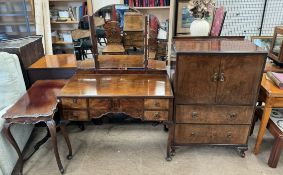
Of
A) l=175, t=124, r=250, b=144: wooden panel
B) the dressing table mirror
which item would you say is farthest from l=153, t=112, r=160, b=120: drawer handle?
the dressing table mirror

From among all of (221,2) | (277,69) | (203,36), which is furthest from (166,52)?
(221,2)

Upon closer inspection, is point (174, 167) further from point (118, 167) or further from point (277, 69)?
point (277, 69)

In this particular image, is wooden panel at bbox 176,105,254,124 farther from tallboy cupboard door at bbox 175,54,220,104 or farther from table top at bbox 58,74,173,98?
table top at bbox 58,74,173,98

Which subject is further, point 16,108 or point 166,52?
point 166,52

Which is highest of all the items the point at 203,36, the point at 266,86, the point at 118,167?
the point at 203,36

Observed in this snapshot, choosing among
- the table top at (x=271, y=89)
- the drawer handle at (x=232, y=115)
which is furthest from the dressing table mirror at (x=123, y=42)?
the table top at (x=271, y=89)

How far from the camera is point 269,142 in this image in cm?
222

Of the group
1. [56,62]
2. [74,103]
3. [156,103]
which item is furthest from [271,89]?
[56,62]

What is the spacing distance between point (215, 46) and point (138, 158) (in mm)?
1192

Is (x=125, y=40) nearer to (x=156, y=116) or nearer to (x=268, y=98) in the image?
(x=156, y=116)

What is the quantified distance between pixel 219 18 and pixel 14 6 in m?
3.16

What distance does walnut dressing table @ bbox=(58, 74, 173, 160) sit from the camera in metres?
1.70

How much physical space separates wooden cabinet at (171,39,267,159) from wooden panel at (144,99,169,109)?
14cm

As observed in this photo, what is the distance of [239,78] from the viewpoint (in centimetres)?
173
